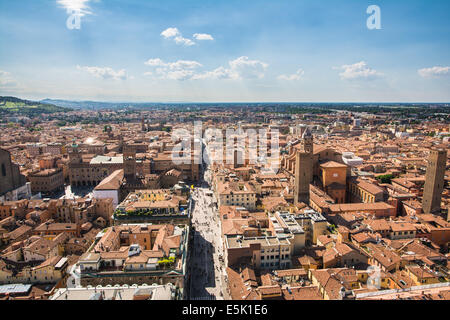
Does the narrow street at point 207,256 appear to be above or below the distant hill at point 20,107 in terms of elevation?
below

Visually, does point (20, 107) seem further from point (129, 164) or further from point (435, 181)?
point (435, 181)

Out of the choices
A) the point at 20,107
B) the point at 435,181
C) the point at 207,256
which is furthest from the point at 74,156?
the point at 20,107

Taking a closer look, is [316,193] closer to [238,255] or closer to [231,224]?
[231,224]

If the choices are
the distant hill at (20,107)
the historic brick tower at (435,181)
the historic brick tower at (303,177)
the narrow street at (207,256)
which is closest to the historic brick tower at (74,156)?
the narrow street at (207,256)

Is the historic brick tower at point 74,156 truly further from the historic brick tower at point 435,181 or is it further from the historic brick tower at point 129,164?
the historic brick tower at point 435,181

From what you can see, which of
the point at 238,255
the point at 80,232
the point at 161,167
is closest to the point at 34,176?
the point at 161,167

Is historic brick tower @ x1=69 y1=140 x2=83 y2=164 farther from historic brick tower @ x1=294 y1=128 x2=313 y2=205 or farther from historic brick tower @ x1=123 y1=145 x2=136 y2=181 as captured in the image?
historic brick tower @ x1=294 y1=128 x2=313 y2=205

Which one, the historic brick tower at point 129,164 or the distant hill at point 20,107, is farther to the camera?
the distant hill at point 20,107

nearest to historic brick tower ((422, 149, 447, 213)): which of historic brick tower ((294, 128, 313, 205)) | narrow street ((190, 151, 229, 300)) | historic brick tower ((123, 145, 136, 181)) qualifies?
historic brick tower ((294, 128, 313, 205))
